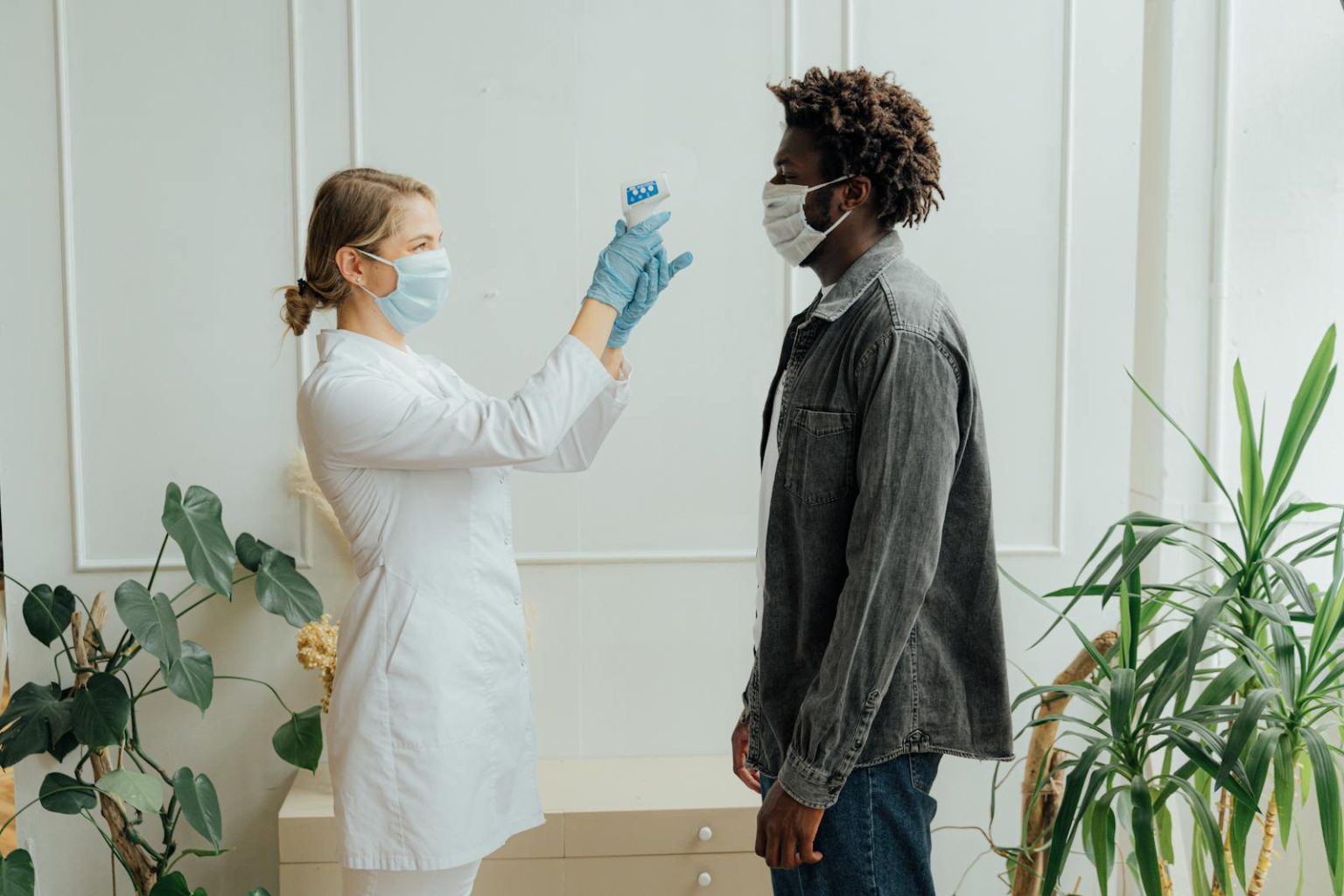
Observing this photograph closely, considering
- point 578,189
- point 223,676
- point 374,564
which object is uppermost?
point 578,189

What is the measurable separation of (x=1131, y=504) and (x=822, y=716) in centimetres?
163

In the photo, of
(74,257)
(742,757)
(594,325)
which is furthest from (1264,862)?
(74,257)

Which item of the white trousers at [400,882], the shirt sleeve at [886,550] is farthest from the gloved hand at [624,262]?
the white trousers at [400,882]

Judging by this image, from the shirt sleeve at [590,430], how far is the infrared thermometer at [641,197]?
271mm

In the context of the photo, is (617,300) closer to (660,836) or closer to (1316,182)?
(660,836)

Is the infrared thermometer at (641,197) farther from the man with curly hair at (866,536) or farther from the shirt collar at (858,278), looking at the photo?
the shirt collar at (858,278)

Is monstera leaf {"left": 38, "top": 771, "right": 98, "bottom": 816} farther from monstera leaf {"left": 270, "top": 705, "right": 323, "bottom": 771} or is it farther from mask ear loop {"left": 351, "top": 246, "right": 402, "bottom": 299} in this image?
mask ear loop {"left": 351, "top": 246, "right": 402, "bottom": 299}

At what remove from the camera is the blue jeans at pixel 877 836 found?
1.21 meters

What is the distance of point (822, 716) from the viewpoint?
45.7 inches

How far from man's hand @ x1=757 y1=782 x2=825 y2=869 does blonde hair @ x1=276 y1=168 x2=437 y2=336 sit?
3.10ft

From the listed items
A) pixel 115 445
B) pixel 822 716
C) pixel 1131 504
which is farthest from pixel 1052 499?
pixel 115 445

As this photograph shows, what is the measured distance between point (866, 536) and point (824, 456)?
120 millimetres

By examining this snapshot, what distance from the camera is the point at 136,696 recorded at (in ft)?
7.15

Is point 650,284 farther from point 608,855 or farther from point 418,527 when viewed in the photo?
point 608,855
